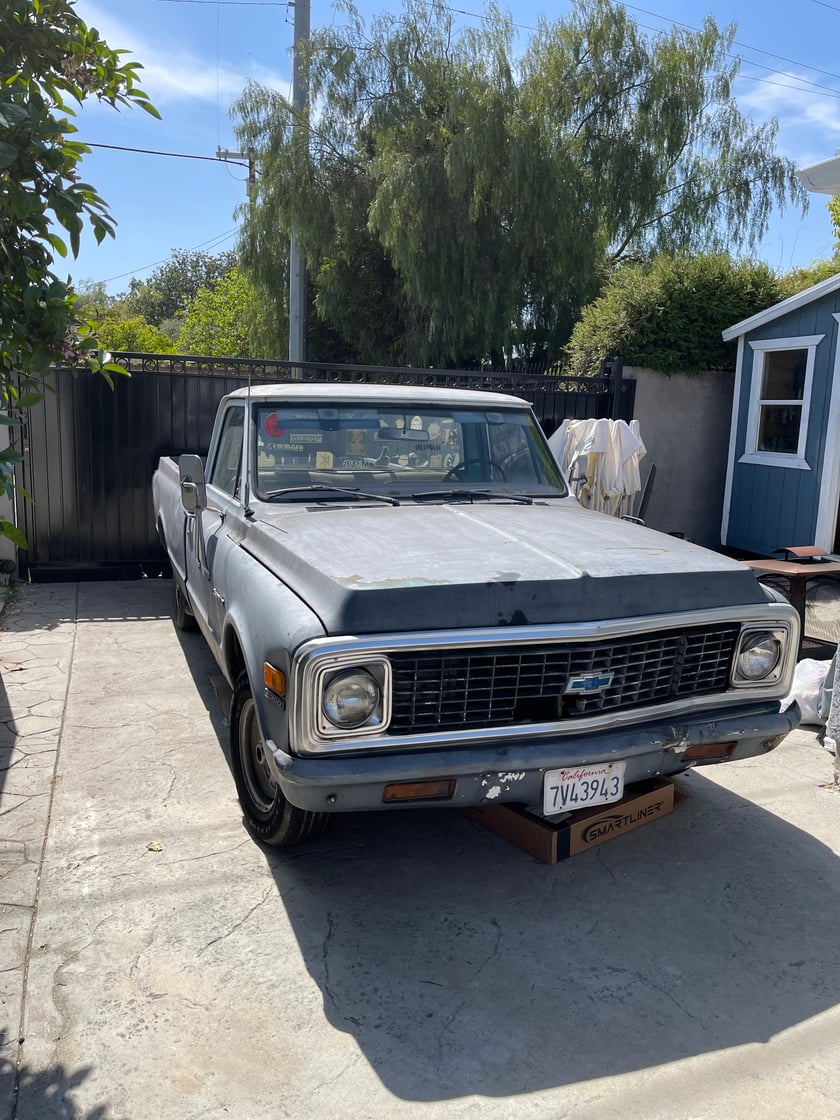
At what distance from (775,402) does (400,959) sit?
8.41m

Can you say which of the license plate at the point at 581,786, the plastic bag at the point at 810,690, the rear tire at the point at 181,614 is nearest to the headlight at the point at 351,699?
the license plate at the point at 581,786

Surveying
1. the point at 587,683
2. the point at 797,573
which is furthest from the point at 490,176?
the point at 587,683

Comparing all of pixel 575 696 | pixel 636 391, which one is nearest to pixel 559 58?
pixel 636 391

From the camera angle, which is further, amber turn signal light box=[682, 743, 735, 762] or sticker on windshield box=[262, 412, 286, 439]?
sticker on windshield box=[262, 412, 286, 439]

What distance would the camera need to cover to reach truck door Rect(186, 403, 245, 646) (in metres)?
4.44

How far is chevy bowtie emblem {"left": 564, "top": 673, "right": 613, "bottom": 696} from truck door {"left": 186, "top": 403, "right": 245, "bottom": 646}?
66.9 inches

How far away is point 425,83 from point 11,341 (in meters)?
16.6

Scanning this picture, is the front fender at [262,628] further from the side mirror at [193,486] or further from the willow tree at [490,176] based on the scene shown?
the willow tree at [490,176]

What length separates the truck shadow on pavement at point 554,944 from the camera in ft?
8.80

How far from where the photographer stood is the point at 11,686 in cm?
567

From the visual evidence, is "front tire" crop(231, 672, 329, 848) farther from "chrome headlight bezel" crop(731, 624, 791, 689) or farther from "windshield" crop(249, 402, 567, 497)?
"chrome headlight bezel" crop(731, 624, 791, 689)

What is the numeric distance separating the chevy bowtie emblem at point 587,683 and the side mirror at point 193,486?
2476 millimetres

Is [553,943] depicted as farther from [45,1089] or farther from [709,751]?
→ [45,1089]

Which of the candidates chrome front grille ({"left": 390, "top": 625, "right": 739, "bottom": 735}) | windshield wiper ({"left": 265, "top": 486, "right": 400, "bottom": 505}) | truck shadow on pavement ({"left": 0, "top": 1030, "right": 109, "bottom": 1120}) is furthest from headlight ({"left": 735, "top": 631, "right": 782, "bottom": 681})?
truck shadow on pavement ({"left": 0, "top": 1030, "right": 109, "bottom": 1120})
